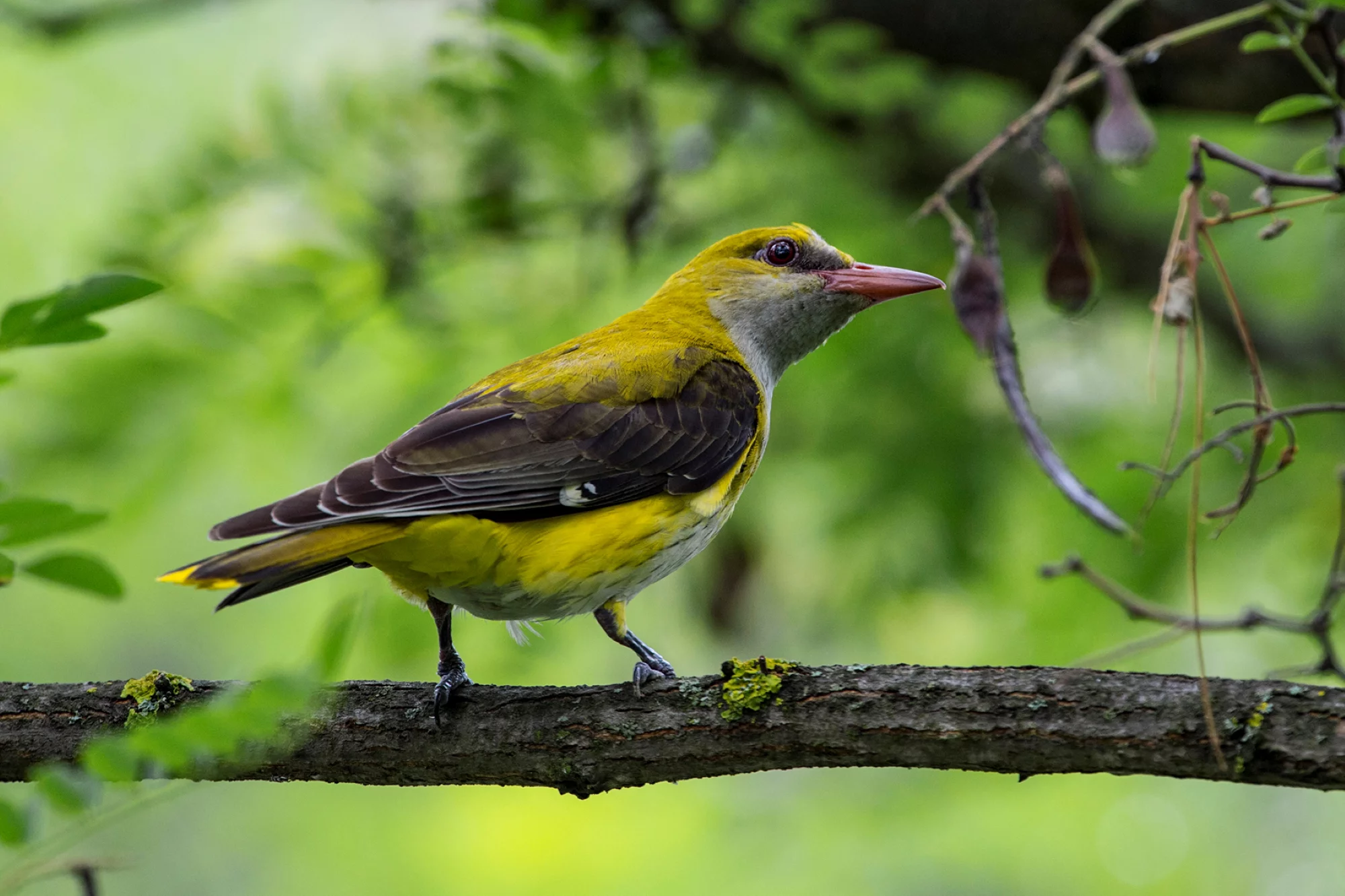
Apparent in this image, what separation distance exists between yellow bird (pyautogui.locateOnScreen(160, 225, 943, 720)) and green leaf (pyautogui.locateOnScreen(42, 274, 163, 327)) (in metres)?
0.65

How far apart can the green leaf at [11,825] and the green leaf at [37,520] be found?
1.93ft

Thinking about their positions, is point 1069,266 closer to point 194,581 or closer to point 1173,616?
point 1173,616

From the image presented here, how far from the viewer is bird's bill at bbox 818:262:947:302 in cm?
434

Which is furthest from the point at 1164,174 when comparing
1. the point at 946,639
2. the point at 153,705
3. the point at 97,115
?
the point at 97,115

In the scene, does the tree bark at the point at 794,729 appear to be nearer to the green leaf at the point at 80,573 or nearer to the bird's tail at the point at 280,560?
the bird's tail at the point at 280,560

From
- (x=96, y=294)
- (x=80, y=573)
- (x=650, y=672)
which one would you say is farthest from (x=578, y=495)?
(x=96, y=294)

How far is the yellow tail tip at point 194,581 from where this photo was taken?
274cm

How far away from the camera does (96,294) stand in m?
2.30

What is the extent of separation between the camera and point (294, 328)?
4.97 metres

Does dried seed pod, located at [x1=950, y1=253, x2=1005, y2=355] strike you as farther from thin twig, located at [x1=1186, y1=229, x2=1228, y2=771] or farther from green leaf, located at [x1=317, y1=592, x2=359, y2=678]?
green leaf, located at [x1=317, y1=592, x2=359, y2=678]

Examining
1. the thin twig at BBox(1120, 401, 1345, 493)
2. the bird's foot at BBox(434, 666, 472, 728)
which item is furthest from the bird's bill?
the bird's foot at BBox(434, 666, 472, 728)

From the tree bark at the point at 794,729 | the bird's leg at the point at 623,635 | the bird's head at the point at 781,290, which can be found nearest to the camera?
the tree bark at the point at 794,729

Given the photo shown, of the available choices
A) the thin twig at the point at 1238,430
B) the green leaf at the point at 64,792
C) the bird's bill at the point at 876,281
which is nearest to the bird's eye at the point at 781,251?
the bird's bill at the point at 876,281

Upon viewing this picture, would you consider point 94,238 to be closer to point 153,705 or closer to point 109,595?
point 153,705
